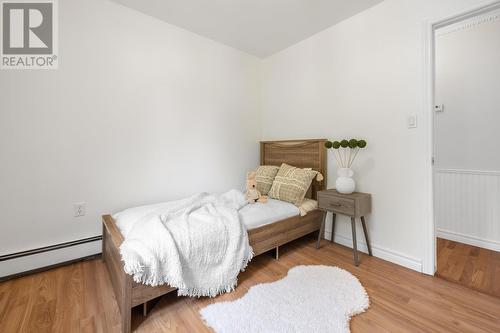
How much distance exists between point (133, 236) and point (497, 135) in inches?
136

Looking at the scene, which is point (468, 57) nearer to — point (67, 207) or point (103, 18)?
point (103, 18)

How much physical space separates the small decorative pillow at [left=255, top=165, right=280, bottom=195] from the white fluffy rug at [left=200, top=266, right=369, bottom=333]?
1.08 meters

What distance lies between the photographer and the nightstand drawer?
2.07 meters

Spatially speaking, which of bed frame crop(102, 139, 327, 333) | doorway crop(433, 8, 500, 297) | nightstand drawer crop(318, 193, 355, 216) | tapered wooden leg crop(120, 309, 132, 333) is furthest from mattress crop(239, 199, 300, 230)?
doorway crop(433, 8, 500, 297)

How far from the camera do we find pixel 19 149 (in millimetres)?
1817

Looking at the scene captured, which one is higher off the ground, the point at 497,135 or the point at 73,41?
the point at 73,41

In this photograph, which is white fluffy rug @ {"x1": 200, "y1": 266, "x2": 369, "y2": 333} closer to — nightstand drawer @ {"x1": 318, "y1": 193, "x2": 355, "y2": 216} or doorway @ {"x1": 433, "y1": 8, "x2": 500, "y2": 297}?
nightstand drawer @ {"x1": 318, "y1": 193, "x2": 355, "y2": 216}

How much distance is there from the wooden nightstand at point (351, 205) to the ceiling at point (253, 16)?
1.83 meters

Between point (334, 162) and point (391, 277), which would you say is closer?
point (391, 277)

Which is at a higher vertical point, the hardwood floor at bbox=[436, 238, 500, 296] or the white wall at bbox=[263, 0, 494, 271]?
the white wall at bbox=[263, 0, 494, 271]

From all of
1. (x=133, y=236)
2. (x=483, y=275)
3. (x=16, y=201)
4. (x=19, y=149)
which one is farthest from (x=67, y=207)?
(x=483, y=275)

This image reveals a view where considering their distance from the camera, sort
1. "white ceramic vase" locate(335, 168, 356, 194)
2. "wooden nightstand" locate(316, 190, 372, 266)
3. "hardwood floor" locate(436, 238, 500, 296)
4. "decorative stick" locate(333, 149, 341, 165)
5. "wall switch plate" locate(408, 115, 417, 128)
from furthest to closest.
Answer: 1. "decorative stick" locate(333, 149, 341, 165)
2. "white ceramic vase" locate(335, 168, 356, 194)
3. "wooden nightstand" locate(316, 190, 372, 266)
4. "wall switch plate" locate(408, 115, 417, 128)
5. "hardwood floor" locate(436, 238, 500, 296)

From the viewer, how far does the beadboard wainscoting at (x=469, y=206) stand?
2.29m

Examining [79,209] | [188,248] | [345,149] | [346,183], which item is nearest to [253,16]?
[345,149]
